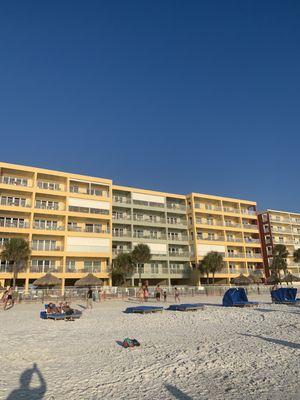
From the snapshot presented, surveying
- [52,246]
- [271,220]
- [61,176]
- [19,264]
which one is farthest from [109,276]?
[271,220]

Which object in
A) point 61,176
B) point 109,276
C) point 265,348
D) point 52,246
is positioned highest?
point 61,176

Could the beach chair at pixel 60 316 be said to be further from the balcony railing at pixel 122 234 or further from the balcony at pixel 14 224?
the balcony railing at pixel 122 234

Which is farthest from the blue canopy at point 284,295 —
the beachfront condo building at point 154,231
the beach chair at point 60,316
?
the beachfront condo building at point 154,231

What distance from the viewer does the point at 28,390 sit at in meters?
6.21

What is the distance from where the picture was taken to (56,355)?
899cm

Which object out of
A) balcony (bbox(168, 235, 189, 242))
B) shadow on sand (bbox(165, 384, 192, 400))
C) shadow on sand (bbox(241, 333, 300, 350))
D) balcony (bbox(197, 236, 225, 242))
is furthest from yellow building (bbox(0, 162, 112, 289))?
shadow on sand (bbox(165, 384, 192, 400))

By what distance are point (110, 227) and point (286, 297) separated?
87.8 feet

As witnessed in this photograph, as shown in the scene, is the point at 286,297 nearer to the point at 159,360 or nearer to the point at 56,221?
the point at 159,360

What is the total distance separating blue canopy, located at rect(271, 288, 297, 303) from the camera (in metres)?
22.7

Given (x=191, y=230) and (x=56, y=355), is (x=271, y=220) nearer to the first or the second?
(x=191, y=230)

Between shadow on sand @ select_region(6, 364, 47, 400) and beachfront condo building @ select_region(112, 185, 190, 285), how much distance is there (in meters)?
38.1

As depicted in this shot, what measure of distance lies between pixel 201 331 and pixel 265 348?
3.48m

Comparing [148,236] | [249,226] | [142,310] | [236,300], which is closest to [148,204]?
[148,236]

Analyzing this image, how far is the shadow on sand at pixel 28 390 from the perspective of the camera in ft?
19.2
